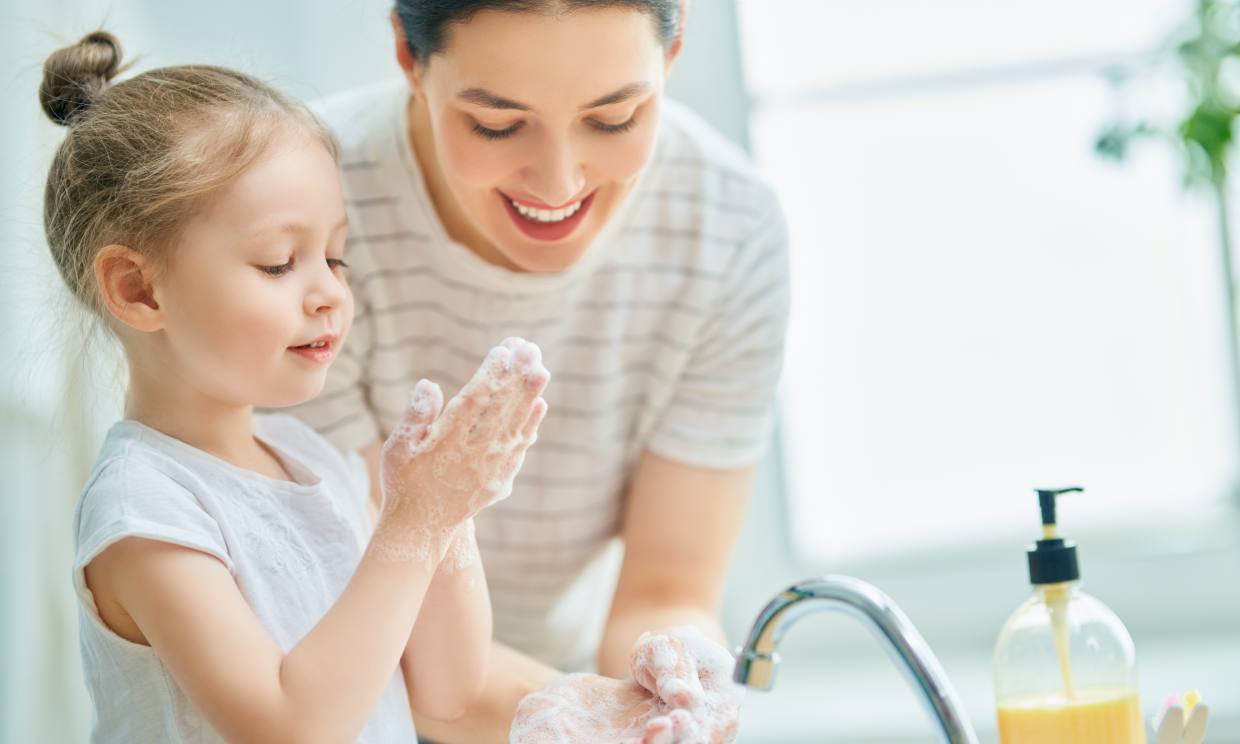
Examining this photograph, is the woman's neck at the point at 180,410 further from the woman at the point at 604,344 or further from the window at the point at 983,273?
the window at the point at 983,273

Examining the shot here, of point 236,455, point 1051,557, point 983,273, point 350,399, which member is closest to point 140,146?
point 236,455

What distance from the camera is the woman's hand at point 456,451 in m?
0.84

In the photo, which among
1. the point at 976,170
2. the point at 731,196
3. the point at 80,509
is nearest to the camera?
the point at 80,509

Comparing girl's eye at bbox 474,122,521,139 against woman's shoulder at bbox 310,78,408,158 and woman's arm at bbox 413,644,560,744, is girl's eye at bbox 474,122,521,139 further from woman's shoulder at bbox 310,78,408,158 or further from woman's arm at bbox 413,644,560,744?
woman's arm at bbox 413,644,560,744

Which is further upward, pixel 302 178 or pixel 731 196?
pixel 731 196

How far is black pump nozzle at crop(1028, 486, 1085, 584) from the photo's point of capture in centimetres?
95

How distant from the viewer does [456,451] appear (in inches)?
33.5

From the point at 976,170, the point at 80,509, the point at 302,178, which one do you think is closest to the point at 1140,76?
the point at 976,170

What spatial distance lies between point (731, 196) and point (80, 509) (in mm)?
769

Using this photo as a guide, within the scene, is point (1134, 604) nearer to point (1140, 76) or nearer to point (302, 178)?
point (1140, 76)

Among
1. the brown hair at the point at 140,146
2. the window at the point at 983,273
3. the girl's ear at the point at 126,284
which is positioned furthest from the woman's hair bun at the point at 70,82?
the window at the point at 983,273

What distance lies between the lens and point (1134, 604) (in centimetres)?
196

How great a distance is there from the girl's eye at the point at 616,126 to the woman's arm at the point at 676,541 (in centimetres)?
42

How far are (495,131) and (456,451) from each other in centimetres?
35
